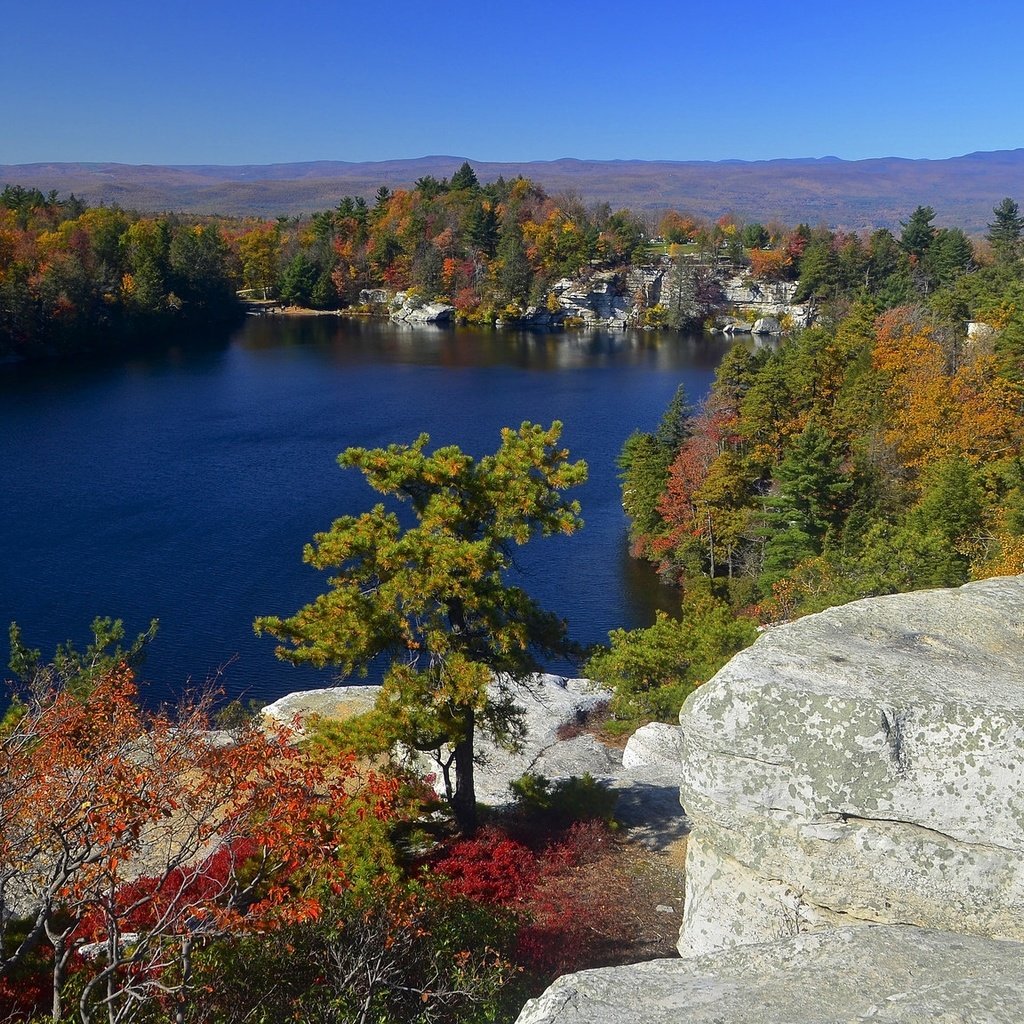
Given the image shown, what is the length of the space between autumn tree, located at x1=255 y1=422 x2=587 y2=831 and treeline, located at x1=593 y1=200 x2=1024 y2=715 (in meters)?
7.89

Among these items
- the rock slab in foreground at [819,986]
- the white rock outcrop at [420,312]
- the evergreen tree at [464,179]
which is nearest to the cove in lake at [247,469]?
the white rock outcrop at [420,312]

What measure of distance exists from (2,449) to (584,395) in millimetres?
33283

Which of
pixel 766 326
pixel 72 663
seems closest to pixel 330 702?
pixel 72 663

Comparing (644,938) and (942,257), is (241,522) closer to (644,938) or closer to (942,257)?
(644,938)

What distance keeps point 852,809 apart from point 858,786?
6.9 inches

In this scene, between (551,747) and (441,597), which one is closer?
(441,597)

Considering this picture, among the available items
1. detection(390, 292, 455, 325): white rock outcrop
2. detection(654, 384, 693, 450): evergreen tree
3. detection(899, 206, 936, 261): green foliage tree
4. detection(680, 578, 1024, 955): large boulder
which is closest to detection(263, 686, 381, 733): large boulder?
detection(680, 578, 1024, 955): large boulder

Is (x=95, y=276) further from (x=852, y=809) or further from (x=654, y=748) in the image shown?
(x=852, y=809)

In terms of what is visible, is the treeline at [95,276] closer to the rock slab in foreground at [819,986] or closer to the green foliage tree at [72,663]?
the green foliage tree at [72,663]

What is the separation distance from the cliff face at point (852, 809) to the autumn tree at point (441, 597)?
543 centimetres

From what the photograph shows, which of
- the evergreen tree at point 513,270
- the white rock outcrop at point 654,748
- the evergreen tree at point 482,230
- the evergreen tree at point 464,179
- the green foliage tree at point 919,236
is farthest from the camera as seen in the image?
the evergreen tree at point 464,179

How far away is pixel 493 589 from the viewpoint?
1299 centimetres

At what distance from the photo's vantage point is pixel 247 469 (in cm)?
4503

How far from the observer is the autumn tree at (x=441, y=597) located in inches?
488
